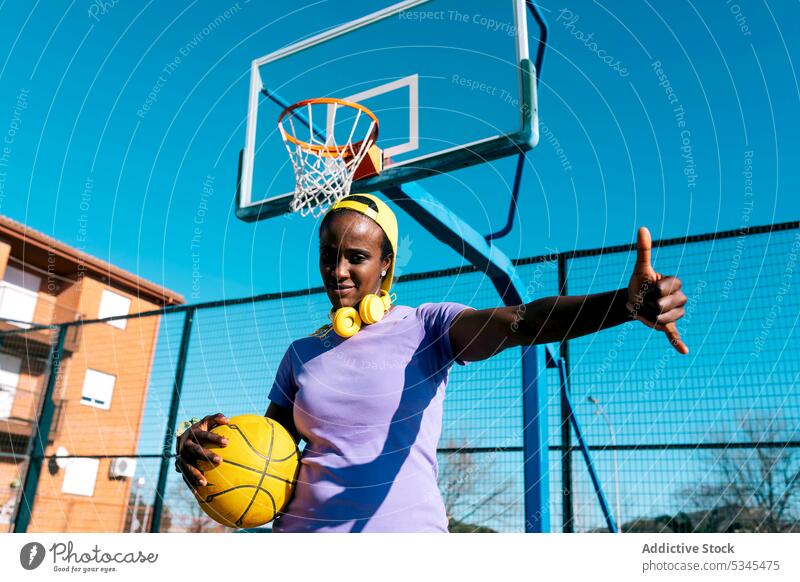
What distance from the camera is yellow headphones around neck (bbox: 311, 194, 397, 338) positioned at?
227 cm

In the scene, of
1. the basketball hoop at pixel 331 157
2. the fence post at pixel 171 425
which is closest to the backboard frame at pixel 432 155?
the basketball hoop at pixel 331 157

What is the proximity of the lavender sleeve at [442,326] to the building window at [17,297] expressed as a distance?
1772cm

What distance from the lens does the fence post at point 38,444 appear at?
9.22 metres

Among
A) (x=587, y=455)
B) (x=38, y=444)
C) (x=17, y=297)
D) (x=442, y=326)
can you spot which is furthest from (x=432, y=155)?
(x=17, y=297)

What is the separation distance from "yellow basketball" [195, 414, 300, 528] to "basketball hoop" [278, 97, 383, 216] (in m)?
2.68

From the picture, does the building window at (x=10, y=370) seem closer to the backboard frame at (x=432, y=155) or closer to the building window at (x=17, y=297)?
the building window at (x=17, y=297)

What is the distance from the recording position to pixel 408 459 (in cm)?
202

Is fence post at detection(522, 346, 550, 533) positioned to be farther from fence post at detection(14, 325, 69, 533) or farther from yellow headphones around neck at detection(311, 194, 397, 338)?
fence post at detection(14, 325, 69, 533)

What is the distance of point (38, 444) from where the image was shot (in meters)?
10.1

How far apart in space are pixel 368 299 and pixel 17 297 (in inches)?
754

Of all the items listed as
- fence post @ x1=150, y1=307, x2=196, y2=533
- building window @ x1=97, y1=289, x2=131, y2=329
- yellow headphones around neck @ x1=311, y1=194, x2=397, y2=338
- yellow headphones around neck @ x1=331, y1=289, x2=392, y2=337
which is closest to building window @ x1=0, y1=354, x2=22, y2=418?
building window @ x1=97, y1=289, x2=131, y2=329

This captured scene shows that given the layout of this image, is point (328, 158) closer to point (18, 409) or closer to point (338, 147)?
point (338, 147)

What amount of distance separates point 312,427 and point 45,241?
732 inches
